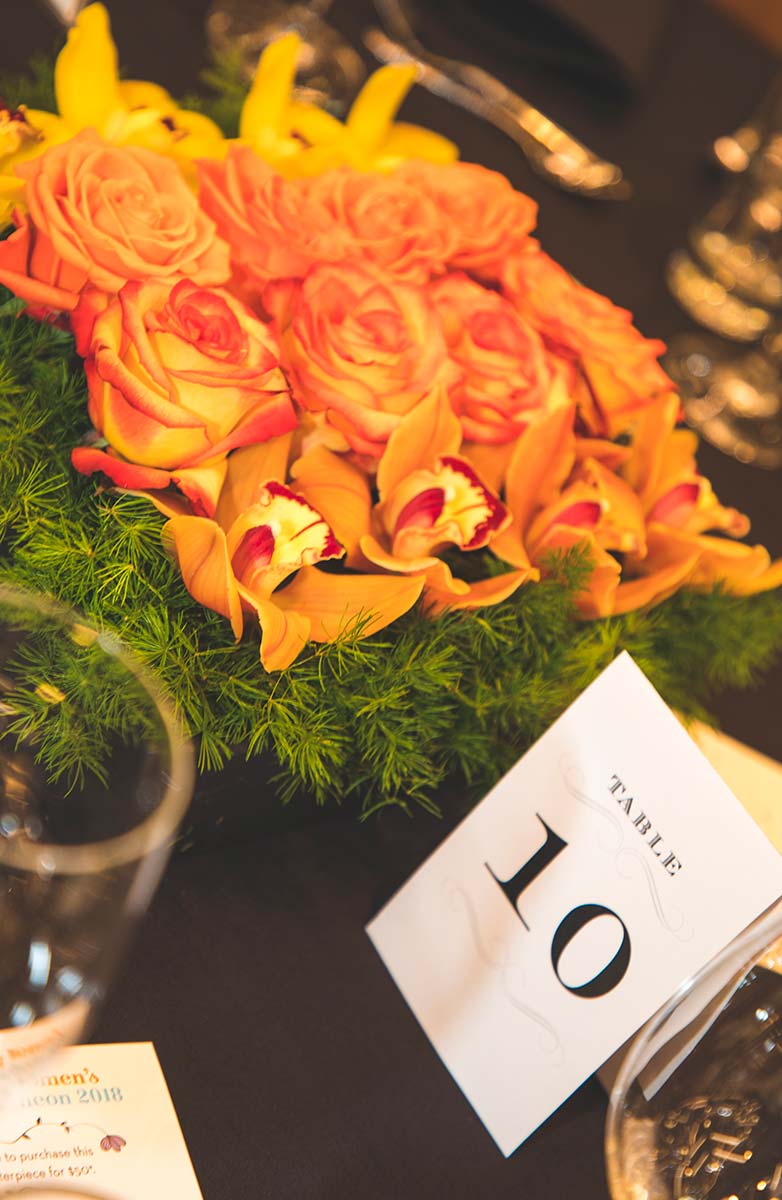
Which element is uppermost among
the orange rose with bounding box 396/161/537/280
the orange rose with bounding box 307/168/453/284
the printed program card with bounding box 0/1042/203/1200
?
the orange rose with bounding box 396/161/537/280

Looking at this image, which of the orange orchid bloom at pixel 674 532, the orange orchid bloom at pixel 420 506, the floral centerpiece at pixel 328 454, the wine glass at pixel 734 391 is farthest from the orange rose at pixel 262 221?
the wine glass at pixel 734 391

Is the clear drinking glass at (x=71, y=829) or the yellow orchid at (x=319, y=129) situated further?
the yellow orchid at (x=319, y=129)

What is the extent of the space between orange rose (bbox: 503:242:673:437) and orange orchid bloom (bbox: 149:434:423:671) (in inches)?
8.3

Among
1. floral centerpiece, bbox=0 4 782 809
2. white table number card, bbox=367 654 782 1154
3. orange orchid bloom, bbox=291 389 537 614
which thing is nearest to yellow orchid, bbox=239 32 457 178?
floral centerpiece, bbox=0 4 782 809

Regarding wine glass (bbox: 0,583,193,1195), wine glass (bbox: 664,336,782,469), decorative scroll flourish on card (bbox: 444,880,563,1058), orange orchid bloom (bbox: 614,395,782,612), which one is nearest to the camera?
wine glass (bbox: 0,583,193,1195)

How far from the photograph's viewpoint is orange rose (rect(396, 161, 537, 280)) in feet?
2.35

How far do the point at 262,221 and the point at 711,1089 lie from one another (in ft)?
1.49

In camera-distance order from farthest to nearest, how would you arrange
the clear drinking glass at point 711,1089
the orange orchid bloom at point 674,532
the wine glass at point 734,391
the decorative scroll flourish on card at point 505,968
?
the wine glass at point 734,391, the orange orchid bloom at point 674,532, the decorative scroll flourish on card at point 505,968, the clear drinking glass at point 711,1089

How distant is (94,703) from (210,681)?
154 millimetres

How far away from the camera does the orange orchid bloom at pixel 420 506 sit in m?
0.57

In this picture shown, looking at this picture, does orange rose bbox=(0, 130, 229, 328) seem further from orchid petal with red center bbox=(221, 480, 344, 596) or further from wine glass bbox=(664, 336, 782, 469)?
wine glass bbox=(664, 336, 782, 469)

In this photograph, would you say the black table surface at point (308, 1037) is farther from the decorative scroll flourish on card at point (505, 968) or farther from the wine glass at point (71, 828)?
the wine glass at point (71, 828)

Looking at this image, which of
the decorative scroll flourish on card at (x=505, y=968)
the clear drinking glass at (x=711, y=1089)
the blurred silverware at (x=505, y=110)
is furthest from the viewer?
the blurred silverware at (x=505, y=110)

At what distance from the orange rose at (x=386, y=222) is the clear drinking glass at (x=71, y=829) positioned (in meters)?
0.35
